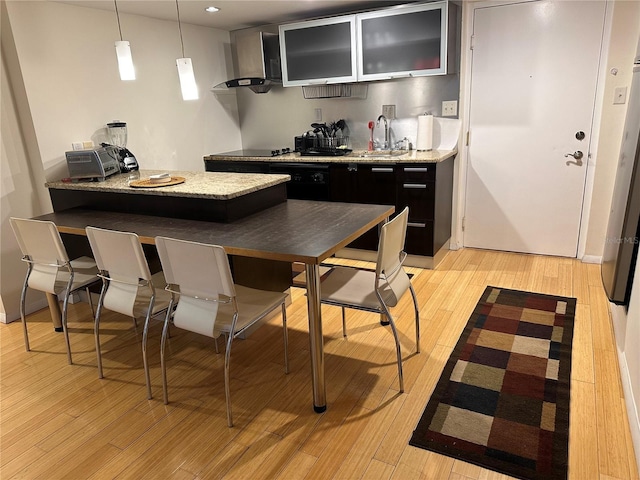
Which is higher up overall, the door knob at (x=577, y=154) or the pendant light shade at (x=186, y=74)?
the pendant light shade at (x=186, y=74)

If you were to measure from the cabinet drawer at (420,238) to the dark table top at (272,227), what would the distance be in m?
1.21

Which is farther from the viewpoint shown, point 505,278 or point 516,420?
point 505,278

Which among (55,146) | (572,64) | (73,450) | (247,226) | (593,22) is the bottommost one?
(73,450)

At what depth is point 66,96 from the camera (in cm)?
342

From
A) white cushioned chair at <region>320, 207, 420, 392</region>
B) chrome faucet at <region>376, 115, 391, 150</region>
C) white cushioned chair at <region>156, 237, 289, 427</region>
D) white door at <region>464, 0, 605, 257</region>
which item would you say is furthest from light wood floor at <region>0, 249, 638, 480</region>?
chrome faucet at <region>376, 115, 391, 150</region>

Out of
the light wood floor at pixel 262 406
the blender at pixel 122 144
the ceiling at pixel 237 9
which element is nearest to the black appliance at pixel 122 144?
the blender at pixel 122 144

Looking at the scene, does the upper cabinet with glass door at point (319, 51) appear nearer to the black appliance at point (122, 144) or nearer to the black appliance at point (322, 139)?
the black appliance at point (322, 139)

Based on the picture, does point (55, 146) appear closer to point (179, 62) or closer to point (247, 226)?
point (179, 62)

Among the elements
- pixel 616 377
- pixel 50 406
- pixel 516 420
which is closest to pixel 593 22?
pixel 616 377

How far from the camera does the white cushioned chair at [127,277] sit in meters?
2.22

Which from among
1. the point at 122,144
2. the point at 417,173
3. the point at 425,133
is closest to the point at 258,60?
the point at 122,144

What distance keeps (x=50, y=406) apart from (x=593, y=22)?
4.45 metres

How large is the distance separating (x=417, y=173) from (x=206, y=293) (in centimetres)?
226

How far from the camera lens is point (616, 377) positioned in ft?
7.68
